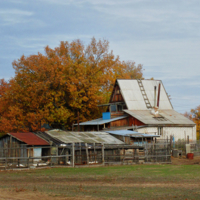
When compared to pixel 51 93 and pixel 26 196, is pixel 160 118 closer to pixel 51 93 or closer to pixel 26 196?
pixel 51 93

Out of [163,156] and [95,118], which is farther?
[95,118]

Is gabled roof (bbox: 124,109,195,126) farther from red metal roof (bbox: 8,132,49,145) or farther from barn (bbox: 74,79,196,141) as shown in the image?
red metal roof (bbox: 8,132,49,145)

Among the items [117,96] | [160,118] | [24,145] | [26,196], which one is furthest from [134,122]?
[26,196]

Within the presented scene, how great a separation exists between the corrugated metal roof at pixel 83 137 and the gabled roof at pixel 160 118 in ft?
31.9

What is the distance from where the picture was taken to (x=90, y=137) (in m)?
40.7

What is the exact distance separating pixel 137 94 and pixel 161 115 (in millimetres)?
6357

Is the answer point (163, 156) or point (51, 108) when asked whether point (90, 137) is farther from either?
point (51, 108)

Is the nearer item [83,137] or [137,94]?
[83,137]

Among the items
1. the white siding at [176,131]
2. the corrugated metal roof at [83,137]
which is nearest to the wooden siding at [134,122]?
the white siding at [176,131]

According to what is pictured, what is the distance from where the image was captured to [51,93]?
56.7 m

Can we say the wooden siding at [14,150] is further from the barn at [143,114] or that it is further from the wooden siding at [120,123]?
the wooden siding at [120,123]

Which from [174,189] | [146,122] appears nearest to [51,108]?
[146,122]

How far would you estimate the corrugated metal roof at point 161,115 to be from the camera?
51.9 meters

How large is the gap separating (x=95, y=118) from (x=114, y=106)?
13.9 feet
